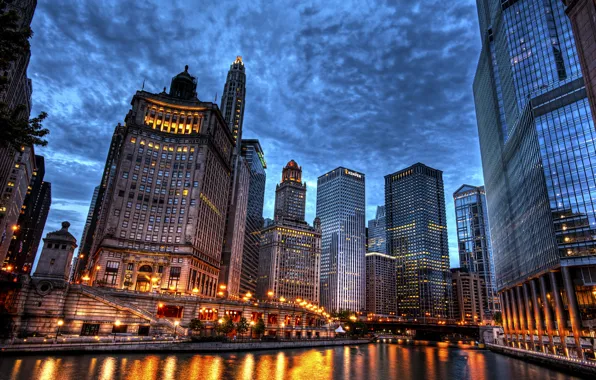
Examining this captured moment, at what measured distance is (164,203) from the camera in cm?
11375

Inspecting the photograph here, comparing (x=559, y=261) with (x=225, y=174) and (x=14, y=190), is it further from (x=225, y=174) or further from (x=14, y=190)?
(x=14, y=190)

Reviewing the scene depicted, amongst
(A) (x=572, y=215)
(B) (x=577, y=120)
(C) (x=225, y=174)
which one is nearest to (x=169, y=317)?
(C) (x=225, y=174)

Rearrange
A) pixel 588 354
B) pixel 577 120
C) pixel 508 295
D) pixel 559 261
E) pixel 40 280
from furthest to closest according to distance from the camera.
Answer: pixel 508 295 → pixel 577 120 → pixel 559 261 → pixel 588 354 → pixel 40 280

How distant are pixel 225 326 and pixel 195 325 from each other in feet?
23.9

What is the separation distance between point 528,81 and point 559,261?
57.7m

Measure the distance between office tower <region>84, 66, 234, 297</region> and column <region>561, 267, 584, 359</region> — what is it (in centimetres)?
9058

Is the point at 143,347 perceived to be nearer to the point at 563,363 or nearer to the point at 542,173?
the point at 563,363

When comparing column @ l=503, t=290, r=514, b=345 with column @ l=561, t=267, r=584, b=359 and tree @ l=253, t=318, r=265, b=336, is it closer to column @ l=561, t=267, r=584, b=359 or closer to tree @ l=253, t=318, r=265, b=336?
column @ l=561, t=267, r=584, b=359

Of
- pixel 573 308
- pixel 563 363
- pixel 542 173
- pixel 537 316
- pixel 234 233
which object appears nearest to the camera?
pixel 563 363

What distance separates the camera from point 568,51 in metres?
105

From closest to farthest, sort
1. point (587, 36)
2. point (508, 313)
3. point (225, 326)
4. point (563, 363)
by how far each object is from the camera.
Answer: point (587, 36)
point (563, 363)
point (225, 326)
point (508, 313)

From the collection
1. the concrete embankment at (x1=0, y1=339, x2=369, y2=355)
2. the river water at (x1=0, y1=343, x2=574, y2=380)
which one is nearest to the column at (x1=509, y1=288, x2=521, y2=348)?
Answer: the river water at (x1=0, y1=343, x2=574, y2=380)

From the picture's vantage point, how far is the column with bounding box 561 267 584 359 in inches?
3169

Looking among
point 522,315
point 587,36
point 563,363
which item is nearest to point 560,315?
point 563,363
